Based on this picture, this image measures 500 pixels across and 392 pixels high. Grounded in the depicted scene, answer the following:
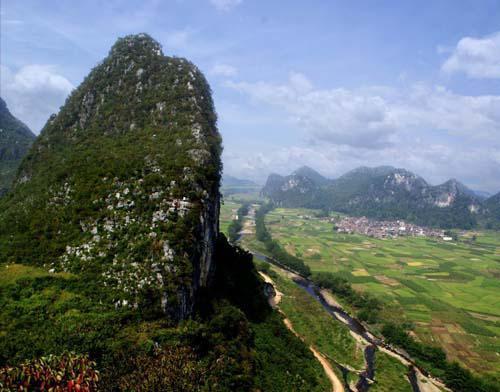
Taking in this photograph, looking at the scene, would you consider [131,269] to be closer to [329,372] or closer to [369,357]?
[329,372]

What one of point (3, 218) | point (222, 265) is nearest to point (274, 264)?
point (222, 265)

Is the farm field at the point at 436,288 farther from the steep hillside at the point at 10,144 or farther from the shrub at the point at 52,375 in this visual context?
the steep hillside at the point at 10,144

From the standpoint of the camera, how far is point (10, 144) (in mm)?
148500

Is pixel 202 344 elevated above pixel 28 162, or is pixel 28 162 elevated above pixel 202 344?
pixel 28 162

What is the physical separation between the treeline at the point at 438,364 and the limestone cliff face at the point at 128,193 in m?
50.2

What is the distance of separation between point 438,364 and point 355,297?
3412 centimetres

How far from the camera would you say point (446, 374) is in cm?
6612

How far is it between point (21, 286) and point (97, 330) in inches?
490

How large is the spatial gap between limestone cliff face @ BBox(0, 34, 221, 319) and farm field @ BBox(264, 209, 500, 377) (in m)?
66.4

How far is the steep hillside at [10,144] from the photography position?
118 meters

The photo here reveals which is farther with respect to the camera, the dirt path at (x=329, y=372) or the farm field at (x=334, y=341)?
the farm field at (x=334, y=341)

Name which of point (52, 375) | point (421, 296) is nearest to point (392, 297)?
point (421, 296)

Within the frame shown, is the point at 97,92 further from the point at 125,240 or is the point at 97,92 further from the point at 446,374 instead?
the point at 446,374

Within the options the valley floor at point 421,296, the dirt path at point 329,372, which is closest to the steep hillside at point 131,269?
the dirt path at point 329,372
